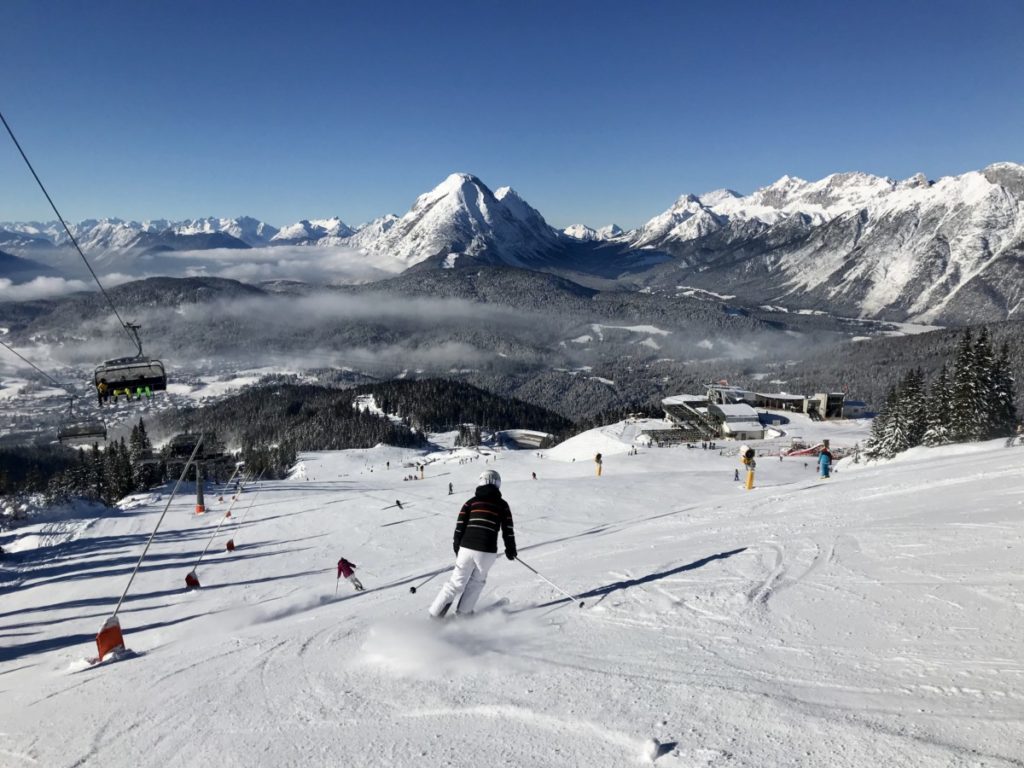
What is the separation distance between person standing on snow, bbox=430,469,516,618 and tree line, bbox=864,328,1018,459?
36165mm

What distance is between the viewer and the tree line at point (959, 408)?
1428 inches

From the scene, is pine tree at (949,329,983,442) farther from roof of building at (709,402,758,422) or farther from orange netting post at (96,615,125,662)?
roof of building at (709,402,758,422)

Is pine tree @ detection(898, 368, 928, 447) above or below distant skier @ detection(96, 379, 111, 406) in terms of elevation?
below

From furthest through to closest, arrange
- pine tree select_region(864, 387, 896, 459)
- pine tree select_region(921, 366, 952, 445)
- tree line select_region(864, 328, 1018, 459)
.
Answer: pine tree select_region(864, 387, 896, 459)
pine tree select_region(921, 366, 952, 445)
tree line select_region(864, 328, 1018, 459)

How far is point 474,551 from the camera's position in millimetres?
7543

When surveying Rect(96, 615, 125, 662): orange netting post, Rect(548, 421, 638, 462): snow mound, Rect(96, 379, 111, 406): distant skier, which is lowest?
Rect(548, 421, 638, 462): snow mound

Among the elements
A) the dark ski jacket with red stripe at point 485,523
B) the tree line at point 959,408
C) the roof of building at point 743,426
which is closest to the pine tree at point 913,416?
the tree line at point 959,408

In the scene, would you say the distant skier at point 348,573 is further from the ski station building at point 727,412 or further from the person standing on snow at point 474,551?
the ski station building at point 727,412

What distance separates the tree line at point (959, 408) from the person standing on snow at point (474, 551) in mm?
36165

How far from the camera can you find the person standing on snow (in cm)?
755

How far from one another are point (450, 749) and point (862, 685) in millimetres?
3548

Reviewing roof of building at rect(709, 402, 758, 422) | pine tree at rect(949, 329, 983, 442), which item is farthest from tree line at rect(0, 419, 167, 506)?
roof of building at rect(709, 402, 758, 422)

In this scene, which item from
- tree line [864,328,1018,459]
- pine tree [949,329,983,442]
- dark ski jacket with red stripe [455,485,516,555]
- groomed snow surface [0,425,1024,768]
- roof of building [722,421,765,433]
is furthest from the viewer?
roof of building [722,421,765,433]

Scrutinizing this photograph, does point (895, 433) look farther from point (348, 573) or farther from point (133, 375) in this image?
point (133, 375)
